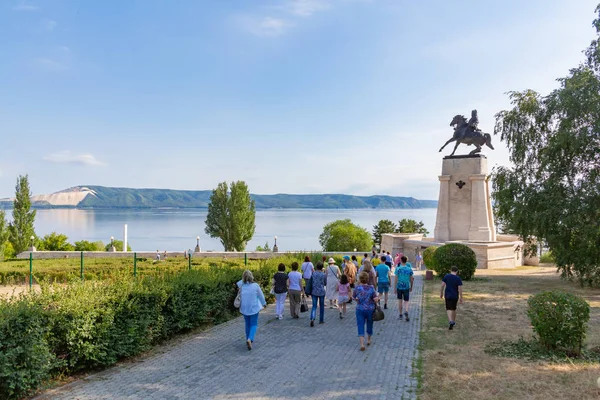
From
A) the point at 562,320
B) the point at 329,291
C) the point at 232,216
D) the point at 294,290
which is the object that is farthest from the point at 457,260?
the point at 232,216

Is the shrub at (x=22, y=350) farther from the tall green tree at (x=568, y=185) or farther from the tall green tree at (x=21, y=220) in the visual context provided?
the tall green tree at (x=21, y=220)

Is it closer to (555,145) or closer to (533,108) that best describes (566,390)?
(555,145)

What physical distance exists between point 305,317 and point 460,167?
18976 mm

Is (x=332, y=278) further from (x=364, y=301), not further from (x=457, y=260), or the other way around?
(x=457, y=260)

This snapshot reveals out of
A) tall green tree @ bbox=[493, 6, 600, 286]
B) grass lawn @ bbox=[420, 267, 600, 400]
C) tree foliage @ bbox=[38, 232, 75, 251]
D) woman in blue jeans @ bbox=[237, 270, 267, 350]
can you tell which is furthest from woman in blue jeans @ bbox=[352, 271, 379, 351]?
tree foliage @ bbox=[38, 232, 75, 251]

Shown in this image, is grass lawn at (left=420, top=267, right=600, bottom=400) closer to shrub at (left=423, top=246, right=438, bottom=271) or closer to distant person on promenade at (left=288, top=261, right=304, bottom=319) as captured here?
distant person on promenade at (left=288, top=261, right=304, bottom=319)

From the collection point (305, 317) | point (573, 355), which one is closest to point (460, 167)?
point (305, 317)

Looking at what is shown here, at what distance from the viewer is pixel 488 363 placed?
7.56 m

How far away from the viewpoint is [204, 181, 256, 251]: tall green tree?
5034 centimetres

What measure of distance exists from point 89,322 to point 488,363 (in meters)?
6.34

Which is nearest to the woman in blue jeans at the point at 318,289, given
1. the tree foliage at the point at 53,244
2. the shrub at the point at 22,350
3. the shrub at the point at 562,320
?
the shrub at the point at 562,320

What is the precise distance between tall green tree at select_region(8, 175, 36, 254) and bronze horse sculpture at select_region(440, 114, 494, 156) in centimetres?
3775

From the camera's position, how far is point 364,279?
855 cm

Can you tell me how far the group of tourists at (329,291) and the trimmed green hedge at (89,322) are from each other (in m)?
1.56
